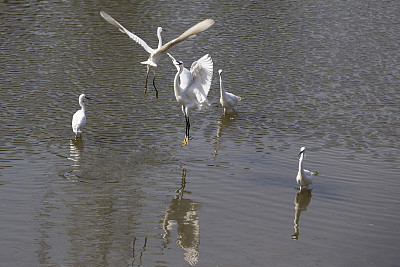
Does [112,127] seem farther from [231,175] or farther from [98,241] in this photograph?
[98,241]

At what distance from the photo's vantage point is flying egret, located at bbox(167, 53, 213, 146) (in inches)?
490

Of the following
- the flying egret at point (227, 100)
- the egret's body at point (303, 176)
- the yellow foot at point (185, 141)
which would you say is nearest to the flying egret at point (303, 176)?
the egret's body at point (303, 176)

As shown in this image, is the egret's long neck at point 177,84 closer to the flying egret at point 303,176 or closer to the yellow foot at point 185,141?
the yellow foot at point 185,141

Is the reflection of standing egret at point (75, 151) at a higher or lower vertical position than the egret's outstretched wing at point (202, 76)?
lower

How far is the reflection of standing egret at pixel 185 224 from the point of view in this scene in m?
8.88

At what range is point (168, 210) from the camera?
404 inches

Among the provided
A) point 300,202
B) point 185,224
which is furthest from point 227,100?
point 185,224

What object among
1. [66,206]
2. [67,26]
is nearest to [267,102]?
[66,206]

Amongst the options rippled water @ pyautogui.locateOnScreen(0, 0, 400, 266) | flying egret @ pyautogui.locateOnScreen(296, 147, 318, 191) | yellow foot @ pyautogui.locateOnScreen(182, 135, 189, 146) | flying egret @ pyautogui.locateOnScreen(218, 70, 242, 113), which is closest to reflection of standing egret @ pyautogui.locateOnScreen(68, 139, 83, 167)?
rippled water @ pyautogui.locateOnScreen(0, 0, 400, 266)

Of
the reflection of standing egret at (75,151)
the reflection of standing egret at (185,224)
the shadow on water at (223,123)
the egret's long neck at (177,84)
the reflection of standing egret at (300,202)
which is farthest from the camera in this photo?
the shadow on water at (223,123)

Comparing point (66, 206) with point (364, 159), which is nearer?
point (66, 206)

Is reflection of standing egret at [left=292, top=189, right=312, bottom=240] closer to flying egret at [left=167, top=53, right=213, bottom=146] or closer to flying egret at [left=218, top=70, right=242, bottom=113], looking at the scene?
flying egret at [left=167, top=53, right=213, bottom=146]

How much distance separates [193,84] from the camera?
1299cm

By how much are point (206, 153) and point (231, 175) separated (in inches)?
52.2
